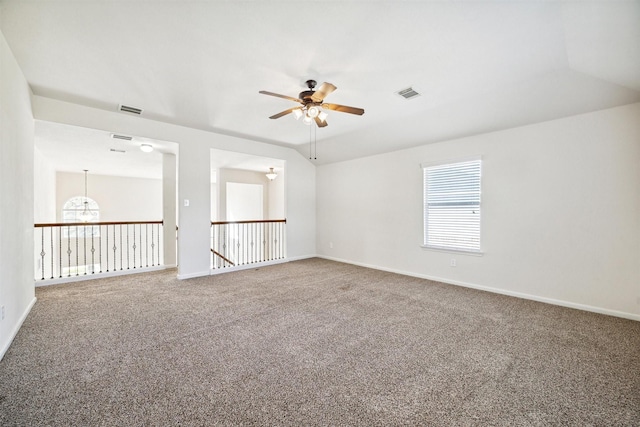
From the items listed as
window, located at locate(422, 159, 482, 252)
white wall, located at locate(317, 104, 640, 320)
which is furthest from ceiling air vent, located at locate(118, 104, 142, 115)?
window, located at locate(422, 159, 482, 252)

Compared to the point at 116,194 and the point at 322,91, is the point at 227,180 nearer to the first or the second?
the point at 116,194

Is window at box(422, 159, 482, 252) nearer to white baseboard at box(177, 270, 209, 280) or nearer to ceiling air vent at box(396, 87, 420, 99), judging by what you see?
ceiling air vent at box(396, 87, 420, 99)

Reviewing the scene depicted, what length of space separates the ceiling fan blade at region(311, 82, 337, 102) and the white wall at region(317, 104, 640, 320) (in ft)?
8.96

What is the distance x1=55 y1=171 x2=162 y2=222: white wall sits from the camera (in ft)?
28.1

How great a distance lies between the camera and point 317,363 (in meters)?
2.16

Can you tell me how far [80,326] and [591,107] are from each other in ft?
20.8

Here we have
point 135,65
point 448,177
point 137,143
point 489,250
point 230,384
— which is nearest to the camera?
point 230,384

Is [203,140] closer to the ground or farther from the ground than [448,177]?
farther from the ground

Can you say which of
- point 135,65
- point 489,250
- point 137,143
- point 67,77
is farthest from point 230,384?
point 137,143

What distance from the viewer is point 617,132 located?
309 cm

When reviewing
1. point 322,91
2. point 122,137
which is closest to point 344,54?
point 322,91

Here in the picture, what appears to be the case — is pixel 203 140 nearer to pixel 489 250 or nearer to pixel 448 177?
pixel 448 177

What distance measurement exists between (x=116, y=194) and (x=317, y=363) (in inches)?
408

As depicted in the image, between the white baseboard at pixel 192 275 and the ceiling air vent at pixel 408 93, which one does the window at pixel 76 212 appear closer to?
the white baseboard at pixel 192 275
